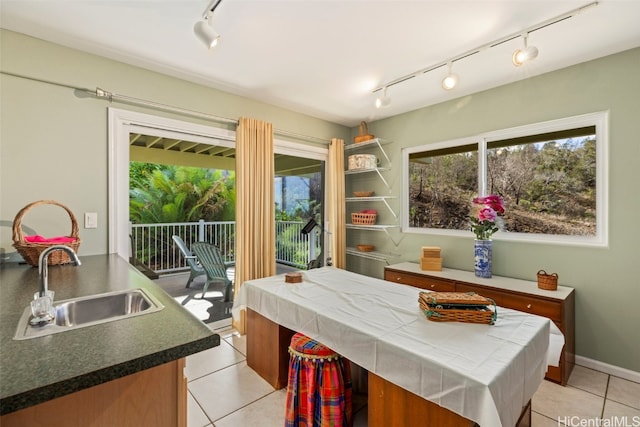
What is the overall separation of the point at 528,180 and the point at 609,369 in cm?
161

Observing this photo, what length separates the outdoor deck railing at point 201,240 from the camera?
3.66m

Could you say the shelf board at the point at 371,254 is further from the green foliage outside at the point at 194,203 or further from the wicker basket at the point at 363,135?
the wicker basket at the point at 363,135

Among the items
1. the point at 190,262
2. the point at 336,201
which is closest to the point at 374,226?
the point at 336,201

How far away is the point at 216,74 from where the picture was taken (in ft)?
8.52

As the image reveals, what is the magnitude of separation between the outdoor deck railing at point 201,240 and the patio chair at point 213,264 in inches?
8.2

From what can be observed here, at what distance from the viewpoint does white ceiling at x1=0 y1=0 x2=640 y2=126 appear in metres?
1.73

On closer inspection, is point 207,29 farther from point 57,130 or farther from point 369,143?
point 369,143

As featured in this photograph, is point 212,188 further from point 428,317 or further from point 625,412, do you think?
point 625,412

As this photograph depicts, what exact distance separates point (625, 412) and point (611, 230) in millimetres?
1235

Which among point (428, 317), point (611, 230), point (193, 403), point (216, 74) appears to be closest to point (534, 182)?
point (611, 230)

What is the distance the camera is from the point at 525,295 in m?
2.25

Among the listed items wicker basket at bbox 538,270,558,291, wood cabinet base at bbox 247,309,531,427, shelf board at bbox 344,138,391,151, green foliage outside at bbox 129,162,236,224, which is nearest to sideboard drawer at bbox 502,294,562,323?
wicker basket at bbox 538,270,558,291

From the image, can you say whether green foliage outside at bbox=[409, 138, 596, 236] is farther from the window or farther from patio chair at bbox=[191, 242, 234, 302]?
patio chair at bbox=[191, 242, 234, 302]

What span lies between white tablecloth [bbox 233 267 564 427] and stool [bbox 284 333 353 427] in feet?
0.42
